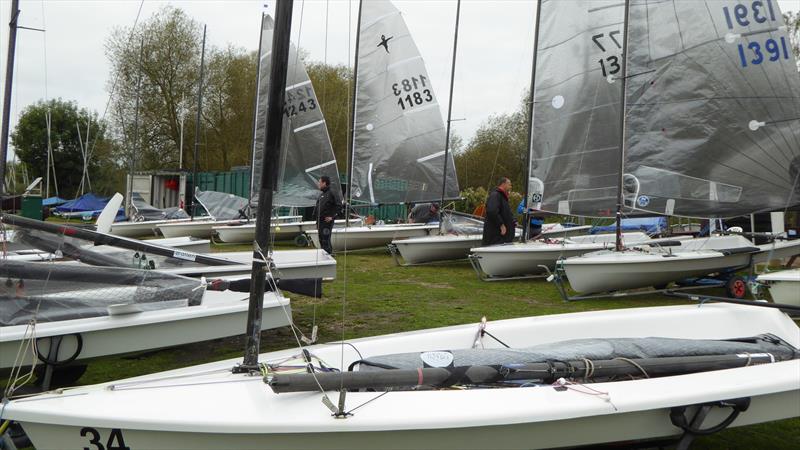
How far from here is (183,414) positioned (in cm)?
230

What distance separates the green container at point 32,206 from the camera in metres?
17.5

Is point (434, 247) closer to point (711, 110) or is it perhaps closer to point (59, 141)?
point (711, 110)

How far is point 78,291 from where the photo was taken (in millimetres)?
4156

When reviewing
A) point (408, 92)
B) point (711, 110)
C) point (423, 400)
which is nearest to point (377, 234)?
point (408, 92)

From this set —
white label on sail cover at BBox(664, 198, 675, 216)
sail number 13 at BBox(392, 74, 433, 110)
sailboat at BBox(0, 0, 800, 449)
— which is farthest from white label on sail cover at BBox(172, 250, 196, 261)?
sail number 13 at BBox(392, 74, 433, 110)

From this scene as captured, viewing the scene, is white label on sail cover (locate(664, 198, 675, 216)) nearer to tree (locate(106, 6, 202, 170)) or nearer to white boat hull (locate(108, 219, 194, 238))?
white boat hull (locate(108, 219, 194, 238))

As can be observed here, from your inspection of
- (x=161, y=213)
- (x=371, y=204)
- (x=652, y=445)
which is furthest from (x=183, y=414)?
(x=161, y=213)

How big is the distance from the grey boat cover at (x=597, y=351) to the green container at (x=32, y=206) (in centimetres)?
1752

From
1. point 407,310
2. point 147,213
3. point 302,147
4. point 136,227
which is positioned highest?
point 302,147

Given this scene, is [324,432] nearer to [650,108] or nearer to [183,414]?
[183,414]

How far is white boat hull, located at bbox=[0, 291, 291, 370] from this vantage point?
3602mm

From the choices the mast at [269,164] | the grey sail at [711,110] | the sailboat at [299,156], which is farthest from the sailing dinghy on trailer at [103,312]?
the sailboat at [299,156]

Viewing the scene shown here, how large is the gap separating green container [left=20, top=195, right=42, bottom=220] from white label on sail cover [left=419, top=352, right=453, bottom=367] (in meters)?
17.6

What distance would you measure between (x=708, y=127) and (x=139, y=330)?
7093mm
